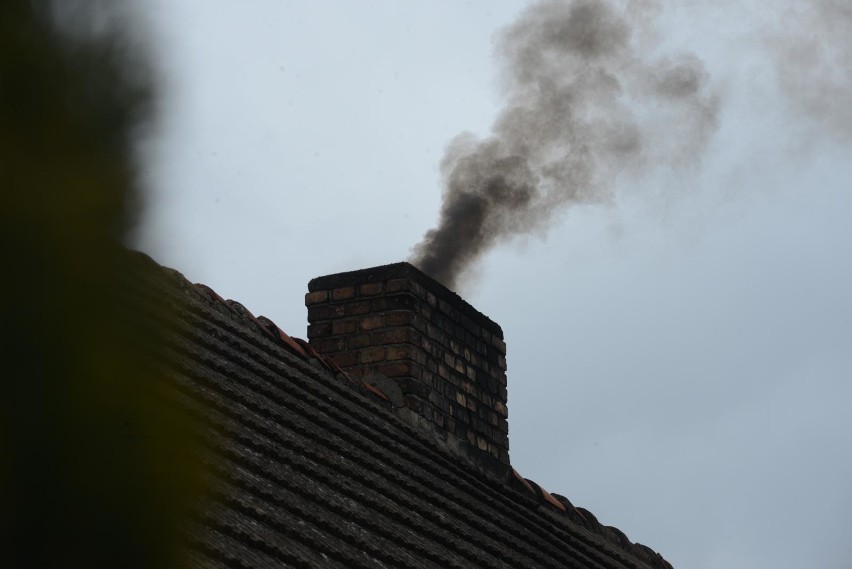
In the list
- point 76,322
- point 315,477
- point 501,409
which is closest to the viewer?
point 76,322

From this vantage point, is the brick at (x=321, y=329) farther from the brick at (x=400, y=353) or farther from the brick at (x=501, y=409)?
the brick at (x=501, y=409)

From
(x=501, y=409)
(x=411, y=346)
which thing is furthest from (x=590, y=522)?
(x=411, y=346)

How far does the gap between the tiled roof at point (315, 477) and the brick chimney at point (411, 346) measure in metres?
0.18

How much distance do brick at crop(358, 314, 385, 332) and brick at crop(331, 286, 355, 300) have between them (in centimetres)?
18

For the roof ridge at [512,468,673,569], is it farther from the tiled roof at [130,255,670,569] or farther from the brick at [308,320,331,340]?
the brick at [308,320,331,340]

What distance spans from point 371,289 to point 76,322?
586cm

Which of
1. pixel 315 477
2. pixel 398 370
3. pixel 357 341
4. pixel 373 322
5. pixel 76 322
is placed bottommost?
pixel 76 322

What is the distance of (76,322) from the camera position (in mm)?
1180

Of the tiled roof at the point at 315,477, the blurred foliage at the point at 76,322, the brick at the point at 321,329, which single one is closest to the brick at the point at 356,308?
the brick at the point at 321,329

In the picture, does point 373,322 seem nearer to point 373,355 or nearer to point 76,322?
point 373,355

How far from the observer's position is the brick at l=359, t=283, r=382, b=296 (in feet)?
23.0

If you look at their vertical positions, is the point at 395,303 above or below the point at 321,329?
above

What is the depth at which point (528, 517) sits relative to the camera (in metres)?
6.78

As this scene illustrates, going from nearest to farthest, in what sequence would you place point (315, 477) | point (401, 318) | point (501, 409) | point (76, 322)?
point (76, 322), point (315, 477), point (401, 318), point (501, 409)
